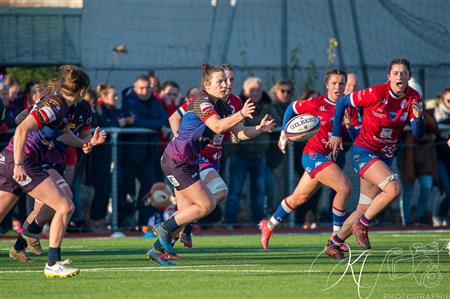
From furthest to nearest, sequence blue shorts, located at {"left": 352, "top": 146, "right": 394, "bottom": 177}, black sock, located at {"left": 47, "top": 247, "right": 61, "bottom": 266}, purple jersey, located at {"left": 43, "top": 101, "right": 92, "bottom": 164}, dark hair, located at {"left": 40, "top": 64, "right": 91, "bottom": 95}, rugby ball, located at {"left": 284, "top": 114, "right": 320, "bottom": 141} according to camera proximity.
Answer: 1. blue shorts, located at {"left": 352, "top": 146, "right": 394, "bottom": 177}
2. rugby ball, located at {"left": 284, "top": 114, "right": 320, "bottom": 141}
3. purple jersey, located at {"left": 43, "top": 101, "right": 92, "bottom": 164}
4. dark hair, located at {"left": 40, "top": 64, "right": 91, "bottom": 95}
5. black sock, located at {"left": 47, "top": 247, "right": 61, "bottom": 266}

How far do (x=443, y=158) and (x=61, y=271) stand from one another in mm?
10030

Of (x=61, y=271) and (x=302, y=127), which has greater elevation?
(x=302, y=127)

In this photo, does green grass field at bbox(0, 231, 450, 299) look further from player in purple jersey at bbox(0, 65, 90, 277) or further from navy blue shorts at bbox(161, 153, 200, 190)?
navy blue shorts at bbox(161, 153, 200, 190)

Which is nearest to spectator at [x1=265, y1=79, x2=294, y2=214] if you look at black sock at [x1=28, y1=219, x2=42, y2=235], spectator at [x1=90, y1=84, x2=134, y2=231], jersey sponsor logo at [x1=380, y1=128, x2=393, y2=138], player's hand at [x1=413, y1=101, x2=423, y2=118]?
spectator at [x1=90, y1=84, x2=134, y2=231]

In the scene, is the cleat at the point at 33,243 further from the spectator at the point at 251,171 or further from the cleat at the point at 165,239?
the spectator at the point at 251,171

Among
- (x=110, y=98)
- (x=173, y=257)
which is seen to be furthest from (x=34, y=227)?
(x=110, y=98)

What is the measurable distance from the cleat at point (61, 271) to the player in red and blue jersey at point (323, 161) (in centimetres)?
362

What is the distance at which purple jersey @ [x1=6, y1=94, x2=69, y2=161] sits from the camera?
10.1m

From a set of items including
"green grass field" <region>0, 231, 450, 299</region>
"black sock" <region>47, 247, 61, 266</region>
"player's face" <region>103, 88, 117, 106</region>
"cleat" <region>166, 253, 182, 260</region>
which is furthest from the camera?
"player's face" <region>103, 88, 117, 106</region>

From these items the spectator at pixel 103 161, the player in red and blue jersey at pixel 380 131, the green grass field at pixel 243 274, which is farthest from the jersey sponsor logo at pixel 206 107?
the spectator at pixel 103 161

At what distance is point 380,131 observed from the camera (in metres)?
12.5

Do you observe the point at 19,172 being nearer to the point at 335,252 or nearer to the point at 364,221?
the point at 335,252

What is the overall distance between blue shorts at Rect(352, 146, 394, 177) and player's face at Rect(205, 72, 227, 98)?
1.92 m

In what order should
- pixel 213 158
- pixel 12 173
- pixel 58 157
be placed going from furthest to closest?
pixel 213 158 → pixel 58 157 → pixel 12 173
